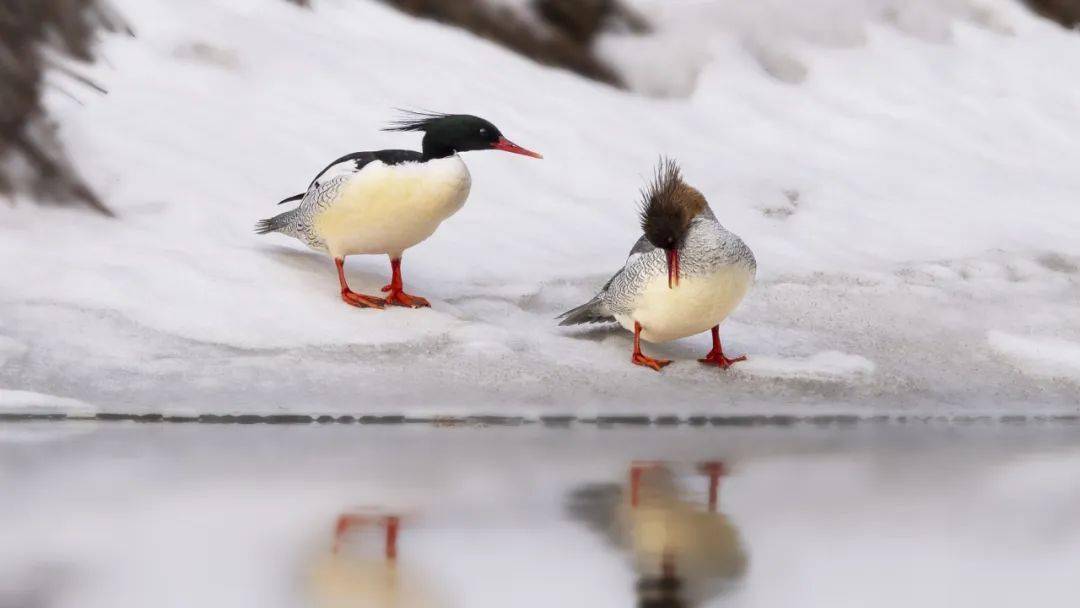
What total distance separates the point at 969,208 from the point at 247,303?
492cm

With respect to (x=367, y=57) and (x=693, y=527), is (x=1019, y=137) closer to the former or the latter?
(x=367, y=57)

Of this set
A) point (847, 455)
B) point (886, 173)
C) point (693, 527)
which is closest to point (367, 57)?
point (886, 173)

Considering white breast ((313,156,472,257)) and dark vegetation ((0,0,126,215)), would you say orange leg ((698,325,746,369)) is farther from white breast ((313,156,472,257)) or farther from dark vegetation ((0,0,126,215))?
dark vegetation ((0,0,126,215))

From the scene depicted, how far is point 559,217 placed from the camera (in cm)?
959

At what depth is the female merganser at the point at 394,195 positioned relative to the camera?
24.3 feet

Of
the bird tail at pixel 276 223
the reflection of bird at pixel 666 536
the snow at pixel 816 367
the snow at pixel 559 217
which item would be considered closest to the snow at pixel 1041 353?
the snow at pixel 559 217

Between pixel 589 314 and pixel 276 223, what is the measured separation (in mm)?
1683

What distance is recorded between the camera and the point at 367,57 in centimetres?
1103

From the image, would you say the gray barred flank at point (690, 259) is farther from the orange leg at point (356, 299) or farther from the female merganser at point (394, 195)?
the orange leg at point (356, 299)

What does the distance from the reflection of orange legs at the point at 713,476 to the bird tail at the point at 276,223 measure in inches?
132

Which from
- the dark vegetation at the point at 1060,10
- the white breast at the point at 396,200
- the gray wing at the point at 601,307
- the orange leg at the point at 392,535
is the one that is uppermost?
the dark vegetation at the point at 1060,10

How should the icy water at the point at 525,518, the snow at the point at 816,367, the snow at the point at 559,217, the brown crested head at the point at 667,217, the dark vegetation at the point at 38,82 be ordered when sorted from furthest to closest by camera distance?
the dark vegetation at the point at 38,82 < the snow at the point at 816,367 < the snow at the point at 559,217 < the brown crested head at the point at 667,217 < the icy water at the point at 525,518

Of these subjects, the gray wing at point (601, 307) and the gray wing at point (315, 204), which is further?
the gray wing at point (315, 204)

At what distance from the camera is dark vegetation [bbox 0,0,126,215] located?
8.65 meters
